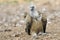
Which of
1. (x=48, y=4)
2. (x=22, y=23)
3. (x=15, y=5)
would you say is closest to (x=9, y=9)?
(x=15, y=5)

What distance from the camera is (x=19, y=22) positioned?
1048cm

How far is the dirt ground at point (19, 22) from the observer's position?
24.0 ft

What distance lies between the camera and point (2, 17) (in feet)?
40.4

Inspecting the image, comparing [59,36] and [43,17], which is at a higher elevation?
[43,17]

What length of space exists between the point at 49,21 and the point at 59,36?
2936 millimetres

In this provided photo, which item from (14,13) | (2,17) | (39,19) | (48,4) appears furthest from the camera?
(48,4)

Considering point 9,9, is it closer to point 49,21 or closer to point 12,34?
point 49,21

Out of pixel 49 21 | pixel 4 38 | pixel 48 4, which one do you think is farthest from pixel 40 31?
pixel 48 4

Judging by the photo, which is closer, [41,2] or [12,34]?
[12,34]

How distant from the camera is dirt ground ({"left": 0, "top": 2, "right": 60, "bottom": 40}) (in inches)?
288

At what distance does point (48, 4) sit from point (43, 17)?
720 cm

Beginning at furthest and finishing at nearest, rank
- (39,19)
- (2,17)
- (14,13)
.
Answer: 1. (14,13)
2. (2,17)
3. (39,19)

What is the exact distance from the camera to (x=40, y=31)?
7.13m

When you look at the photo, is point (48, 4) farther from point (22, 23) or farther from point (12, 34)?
point (12, 34)
